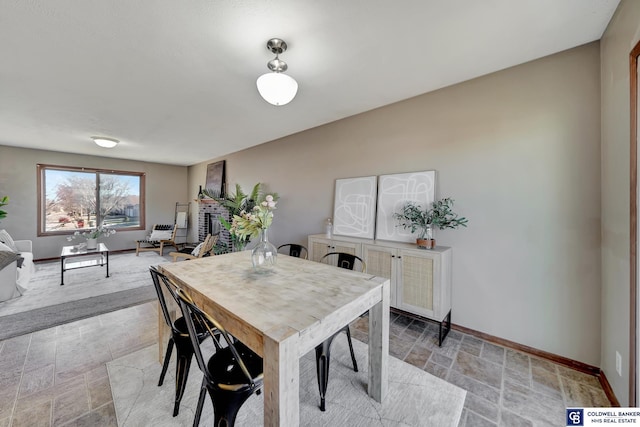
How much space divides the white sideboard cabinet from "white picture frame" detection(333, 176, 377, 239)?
1.16 feet

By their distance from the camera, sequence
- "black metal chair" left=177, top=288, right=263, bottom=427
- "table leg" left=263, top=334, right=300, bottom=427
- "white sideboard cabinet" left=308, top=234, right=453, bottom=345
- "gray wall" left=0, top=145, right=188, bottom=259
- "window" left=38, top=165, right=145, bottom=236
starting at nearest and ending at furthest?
"table leg" left=263, top=334, right=300, bottom=427
"black metal chair" left=177, top=288, right=263, bottom=427
"white sideboard cabinet" left=308, top=234, right=453, bottom=345
"gray wall" left=0, top=145, right=188, bottom=259
"window" left=38, top=165, right=145, bottom=236

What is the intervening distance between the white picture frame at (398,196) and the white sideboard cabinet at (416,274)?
0.46 feet

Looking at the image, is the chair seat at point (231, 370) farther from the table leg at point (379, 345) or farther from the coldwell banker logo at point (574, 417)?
the coldwell banker logo at point (574, 417)

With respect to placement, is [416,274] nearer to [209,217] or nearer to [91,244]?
[91,244]

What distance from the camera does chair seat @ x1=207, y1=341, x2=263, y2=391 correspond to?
1089 mm

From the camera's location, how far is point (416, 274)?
2.32m

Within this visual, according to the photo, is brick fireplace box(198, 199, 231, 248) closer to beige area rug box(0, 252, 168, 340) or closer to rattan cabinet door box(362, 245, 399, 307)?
beige area rug box(0, 252, 168, 340)

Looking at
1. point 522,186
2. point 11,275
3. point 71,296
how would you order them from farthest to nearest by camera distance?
point 71,296, point 11,275, point 522,186

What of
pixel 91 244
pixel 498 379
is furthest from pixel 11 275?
pixel 498 379

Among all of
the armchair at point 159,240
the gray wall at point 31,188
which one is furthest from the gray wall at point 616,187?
the gray wall at point 31,188

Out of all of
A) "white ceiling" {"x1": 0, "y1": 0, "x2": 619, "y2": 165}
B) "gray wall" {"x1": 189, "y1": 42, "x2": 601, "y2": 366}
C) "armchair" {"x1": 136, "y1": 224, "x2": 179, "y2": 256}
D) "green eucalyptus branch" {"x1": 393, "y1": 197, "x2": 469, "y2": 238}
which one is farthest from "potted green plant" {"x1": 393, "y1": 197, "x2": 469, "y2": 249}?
"armchair" {"x1": 136, "y1": 224, "x2": 179, "y2": 256}

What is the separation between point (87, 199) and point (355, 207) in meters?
6.70

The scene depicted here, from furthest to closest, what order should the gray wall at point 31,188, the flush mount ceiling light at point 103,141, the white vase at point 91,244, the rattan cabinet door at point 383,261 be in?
the gray wall at point 31,188, the white vase at point 91,244, the flush mount ceiling light at point 103,141, the rattan cabinet door at point 383,261

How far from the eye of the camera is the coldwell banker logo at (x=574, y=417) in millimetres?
1413
